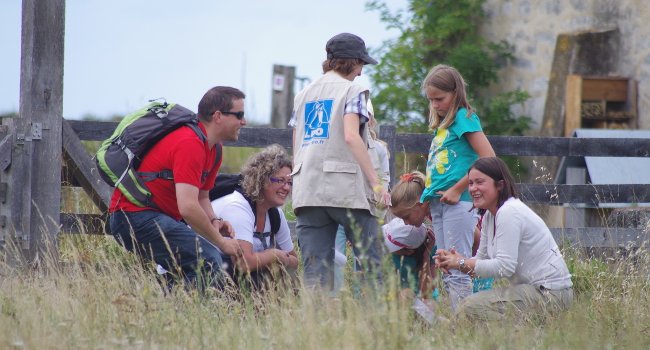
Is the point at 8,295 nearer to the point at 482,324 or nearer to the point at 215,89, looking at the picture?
the point at 215,89

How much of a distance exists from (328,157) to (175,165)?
809 mm

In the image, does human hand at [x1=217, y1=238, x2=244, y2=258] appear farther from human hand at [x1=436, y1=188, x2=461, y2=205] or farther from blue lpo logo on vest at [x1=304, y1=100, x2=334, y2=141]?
human hand at [x1=436, y1=188, x2=461, y2=205]

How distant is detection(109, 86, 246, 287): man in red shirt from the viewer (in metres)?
5.65

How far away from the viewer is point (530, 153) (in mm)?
8539

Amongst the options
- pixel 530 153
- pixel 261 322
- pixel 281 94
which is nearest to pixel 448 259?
pixel 261 322

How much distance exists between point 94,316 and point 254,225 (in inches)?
55.0

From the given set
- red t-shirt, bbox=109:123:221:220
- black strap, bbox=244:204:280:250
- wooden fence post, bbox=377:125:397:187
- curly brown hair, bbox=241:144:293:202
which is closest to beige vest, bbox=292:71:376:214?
curly brown hair, bbox=241:144:293:202

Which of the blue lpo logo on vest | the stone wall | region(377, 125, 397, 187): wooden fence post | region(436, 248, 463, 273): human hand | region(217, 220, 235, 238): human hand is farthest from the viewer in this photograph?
the stone wall

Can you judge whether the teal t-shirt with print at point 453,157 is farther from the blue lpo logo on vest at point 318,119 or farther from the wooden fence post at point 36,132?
the wooden fence post at point 36,132

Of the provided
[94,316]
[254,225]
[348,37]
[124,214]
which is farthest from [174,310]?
[348,37]

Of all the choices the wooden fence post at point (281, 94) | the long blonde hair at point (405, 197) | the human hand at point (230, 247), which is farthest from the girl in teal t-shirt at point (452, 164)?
the wooden fence post at point (281, 94)

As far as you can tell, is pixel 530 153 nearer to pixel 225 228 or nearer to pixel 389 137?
pixel 389 137

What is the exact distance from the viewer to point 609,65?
1252cm

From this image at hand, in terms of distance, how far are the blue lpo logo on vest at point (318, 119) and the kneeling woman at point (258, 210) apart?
0.45m
